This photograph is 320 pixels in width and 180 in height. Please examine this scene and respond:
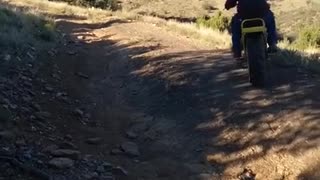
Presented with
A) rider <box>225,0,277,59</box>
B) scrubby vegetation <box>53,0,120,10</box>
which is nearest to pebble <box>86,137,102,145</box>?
rider <box>225,0,277,59</box>

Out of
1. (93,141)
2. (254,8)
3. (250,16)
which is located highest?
(254,8)

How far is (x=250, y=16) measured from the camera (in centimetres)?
892

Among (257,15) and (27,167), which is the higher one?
(257,15)

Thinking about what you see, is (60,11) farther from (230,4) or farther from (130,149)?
(130,149)

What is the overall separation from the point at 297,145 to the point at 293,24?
128 ft

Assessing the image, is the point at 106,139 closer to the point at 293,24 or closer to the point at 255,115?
the point at 255,115

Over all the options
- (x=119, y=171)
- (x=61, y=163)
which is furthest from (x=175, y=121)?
(x=61, y=163)

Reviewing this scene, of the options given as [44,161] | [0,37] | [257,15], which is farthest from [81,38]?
[44,161]

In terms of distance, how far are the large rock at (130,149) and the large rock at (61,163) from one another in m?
0.81

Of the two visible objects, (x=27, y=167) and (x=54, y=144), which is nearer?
(x=27, y=167)

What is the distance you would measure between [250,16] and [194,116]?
1790 millimetres

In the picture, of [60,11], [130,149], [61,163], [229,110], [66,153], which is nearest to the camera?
[61,163]

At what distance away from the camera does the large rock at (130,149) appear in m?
7.00

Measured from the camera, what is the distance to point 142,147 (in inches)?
285
